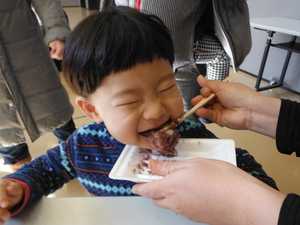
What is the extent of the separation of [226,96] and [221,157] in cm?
33

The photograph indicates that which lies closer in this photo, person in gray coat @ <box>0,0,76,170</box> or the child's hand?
the child's hand

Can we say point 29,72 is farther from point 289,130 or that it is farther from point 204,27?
point 289,130

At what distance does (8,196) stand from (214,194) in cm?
53

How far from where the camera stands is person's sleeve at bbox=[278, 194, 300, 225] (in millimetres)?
407

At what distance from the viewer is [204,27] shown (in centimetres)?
136

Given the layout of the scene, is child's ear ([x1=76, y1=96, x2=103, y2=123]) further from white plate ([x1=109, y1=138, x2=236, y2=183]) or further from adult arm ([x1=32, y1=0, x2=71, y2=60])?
adult arm ([x1=32, y1=0, x2=71, y2=60])

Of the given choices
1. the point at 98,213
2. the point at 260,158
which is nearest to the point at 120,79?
the point at 98,213

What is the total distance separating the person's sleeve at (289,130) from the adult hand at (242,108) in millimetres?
49

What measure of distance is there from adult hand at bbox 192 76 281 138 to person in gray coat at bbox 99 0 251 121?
419mm

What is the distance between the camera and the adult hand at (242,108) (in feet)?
2.83

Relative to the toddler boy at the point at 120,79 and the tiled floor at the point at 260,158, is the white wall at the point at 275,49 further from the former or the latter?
the toddler boy at the point at 120,79

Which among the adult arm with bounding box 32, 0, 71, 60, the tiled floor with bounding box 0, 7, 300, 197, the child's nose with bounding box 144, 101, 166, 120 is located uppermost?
the adult arm with bounding box 32, 0, 71, 60

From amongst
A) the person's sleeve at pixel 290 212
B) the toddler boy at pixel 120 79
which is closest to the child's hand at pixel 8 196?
the toddler boy at pixel 120 79

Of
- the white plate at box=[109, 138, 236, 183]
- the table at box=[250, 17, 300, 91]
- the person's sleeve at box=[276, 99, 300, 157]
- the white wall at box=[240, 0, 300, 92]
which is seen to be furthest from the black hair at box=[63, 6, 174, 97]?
the white wall at box=[240, 0, 300, 92]
